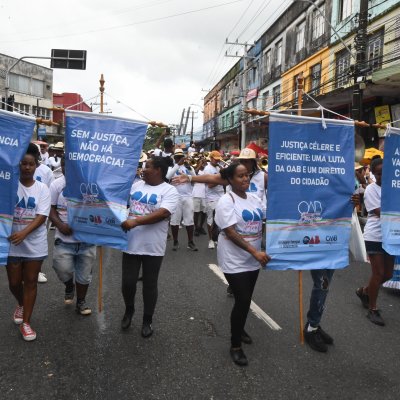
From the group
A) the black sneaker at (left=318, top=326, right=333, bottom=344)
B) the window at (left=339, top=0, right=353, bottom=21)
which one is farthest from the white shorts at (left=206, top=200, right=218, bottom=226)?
the window at (left=339, top=0, right=353, bottom=21)

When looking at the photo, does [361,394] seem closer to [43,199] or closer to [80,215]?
[80,215]

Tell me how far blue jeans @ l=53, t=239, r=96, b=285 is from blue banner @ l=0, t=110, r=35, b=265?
2.45 ft

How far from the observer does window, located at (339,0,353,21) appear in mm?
19688

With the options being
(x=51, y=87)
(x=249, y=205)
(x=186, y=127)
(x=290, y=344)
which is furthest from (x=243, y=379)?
(x=186, y=127)

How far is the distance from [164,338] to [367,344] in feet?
6.57

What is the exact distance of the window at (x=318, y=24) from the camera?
2269 centimetres

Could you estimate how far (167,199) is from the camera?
392 centimetres

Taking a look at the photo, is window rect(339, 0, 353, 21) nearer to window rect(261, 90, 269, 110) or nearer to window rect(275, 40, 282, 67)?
window rect(275, 40, 282, 67)

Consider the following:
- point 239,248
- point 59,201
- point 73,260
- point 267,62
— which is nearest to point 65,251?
point 73,260

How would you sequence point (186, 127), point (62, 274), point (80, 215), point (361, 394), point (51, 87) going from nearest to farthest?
point (361, 394) → point (80, 215) → point (62, 274) → point (51, 87) → point (186, 127)

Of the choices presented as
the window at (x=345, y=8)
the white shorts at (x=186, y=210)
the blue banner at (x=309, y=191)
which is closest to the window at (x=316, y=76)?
the window at (x=345, y=8)

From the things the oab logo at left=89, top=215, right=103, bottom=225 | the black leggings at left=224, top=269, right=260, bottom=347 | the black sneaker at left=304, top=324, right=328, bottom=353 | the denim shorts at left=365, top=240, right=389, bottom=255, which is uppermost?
the oab logo at left=89, top=215, right=103, bottom=225

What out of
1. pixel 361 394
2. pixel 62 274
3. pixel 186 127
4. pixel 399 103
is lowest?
pixel 361 394

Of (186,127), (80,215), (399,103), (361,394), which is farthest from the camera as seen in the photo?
(186,127)
